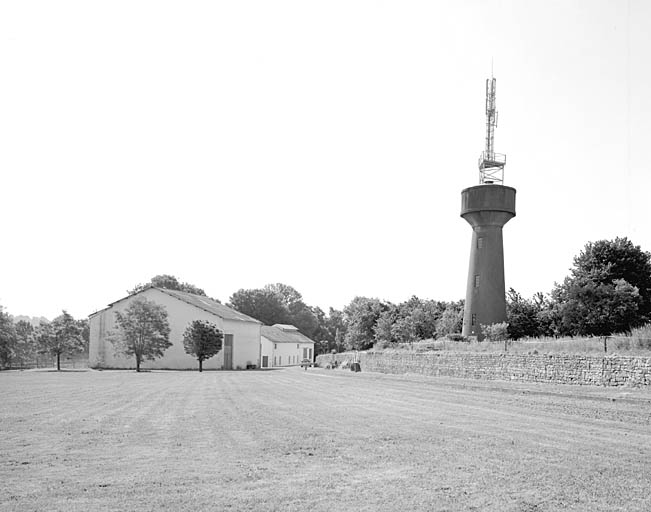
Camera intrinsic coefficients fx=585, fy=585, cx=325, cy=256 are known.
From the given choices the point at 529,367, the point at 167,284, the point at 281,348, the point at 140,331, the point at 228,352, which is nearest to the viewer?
the point at 529,367

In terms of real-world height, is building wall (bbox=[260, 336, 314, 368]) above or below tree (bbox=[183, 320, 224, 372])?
below

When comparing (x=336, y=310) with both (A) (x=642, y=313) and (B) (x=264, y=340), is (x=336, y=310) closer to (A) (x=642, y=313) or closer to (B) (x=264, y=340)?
(B) (x=264, y=340)

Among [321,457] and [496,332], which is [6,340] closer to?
[496,332]

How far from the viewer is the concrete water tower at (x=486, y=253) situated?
4500cm

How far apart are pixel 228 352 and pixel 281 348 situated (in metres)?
22.5

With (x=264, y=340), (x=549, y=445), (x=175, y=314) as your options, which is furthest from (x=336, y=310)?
(x=549, y=445)

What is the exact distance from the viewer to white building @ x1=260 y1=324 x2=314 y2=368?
79.1 meters

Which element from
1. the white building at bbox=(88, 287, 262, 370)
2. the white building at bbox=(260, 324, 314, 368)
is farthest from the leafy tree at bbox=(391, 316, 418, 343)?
the white building at bbox=(260, 324, 314, 368)

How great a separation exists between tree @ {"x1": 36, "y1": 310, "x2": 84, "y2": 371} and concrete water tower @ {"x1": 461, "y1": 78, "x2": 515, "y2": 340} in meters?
37.4

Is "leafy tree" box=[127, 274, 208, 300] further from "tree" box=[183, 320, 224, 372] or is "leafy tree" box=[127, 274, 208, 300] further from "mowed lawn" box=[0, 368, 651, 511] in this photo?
"mowed lawn" box=[0, 368, 651, 511]

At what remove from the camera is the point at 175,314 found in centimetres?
6144

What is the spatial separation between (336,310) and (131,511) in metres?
135

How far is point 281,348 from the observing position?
8538 centimetres

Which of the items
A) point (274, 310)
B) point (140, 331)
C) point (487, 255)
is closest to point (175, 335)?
point (140, 331)
